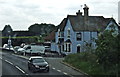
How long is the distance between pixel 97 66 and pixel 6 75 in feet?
27.5

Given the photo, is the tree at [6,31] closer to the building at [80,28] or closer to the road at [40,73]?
the building at [80,28]

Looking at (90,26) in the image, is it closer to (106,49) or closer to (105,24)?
(105,24)

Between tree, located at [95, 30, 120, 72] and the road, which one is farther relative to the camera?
the road

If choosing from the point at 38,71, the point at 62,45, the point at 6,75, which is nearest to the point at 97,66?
the point at 38,71

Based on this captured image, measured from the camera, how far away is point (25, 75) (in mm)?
25609

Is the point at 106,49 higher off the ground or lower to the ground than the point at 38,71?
higher

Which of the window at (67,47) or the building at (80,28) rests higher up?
the building at (80,28)

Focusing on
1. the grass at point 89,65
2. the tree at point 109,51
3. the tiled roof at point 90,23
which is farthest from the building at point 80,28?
the tree at point 109,51

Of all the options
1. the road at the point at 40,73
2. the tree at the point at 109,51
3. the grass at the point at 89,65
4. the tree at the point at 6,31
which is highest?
the tree at the point at 6,31

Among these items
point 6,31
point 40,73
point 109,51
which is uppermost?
point 6,31

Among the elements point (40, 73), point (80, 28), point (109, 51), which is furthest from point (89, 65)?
point (80, 28)

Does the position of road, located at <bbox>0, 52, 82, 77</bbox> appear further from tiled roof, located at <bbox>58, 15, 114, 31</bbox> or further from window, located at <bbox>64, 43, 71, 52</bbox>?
window, located at <bbox>64, 43, 71, 52</bbox>

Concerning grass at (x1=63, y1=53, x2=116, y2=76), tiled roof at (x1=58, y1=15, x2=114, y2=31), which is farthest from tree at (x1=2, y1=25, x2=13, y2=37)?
grass at (x1=63, y1=53, x2=116, y2=76)

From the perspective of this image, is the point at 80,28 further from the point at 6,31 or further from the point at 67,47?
the point at 6,31
